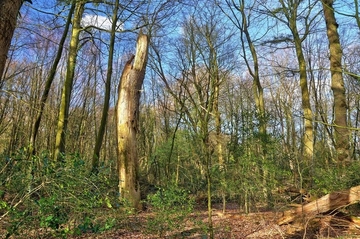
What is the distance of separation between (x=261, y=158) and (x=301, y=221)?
2.09 m

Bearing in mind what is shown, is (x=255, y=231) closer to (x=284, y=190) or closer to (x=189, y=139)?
(x=284, y=190)

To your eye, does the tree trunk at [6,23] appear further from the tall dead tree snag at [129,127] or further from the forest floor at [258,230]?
the tall dead tree snag at [129,127]

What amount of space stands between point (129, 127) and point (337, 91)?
5.51m

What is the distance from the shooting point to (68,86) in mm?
8961

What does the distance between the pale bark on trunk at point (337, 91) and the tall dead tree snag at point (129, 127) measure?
202 inches

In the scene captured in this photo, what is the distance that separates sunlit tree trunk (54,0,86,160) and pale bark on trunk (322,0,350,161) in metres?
6.69

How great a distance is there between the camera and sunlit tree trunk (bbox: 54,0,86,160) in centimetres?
834

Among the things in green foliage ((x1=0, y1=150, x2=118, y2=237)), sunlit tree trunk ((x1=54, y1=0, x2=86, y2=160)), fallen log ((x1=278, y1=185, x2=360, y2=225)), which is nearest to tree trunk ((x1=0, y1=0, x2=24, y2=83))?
green foliage ((x1=0, y1=150, x2=118, y2=237))

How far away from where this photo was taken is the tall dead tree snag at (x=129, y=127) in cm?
841

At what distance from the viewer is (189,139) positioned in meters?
12.1

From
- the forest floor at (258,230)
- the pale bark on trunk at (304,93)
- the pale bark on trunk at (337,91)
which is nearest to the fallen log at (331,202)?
the forest floor at (258,230)

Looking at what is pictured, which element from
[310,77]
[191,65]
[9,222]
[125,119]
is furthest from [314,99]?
[9,222]

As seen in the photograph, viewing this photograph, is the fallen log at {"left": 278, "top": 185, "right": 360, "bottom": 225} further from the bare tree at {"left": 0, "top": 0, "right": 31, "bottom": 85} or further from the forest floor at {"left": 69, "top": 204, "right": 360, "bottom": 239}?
the bare tree at {"left": 0, "top": 0, "right": 31, "bottom": 85}

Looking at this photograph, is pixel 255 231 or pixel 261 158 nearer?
pixel 255 231
